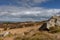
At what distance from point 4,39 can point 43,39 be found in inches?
253

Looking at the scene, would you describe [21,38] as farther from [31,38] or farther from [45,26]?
[45,26]

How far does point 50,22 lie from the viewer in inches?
1232

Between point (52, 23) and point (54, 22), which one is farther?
point (54, 22)

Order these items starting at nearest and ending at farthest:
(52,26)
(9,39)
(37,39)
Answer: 1. (37,39)
2. (9,39)
3. (52,26)

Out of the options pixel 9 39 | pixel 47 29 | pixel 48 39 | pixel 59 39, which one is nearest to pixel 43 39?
pixel 48 39

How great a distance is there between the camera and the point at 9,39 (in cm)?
2505

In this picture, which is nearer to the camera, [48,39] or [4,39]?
[48,39]

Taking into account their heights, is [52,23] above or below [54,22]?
below

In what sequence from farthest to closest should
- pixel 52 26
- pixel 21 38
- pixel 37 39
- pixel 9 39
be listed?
1. pixel 52 26
2. pixel 9 39
3. pixel 21 38
4. pixel 37 39

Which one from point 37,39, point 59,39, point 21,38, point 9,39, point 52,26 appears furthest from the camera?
point 52,26

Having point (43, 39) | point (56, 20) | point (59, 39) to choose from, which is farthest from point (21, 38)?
point (56, 20)

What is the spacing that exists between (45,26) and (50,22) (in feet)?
Answer: 3.60

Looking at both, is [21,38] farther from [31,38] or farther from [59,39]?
[59,39]

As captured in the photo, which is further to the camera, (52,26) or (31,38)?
(52,26)
